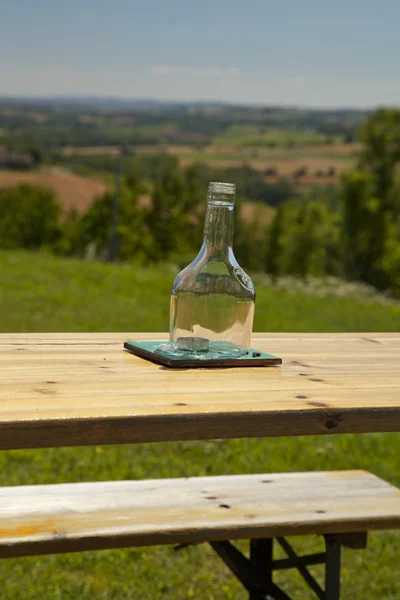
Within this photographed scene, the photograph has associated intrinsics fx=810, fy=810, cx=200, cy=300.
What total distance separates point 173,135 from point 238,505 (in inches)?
1955

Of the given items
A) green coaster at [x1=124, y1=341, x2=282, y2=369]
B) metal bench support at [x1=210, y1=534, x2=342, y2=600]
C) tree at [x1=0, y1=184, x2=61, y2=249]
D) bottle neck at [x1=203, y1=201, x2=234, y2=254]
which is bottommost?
tree at [x1=0, y1=184, x2=61, y2=249]

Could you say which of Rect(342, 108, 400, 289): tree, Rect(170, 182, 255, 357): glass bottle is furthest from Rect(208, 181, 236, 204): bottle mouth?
Rect(342, 108, 400, 289): tree

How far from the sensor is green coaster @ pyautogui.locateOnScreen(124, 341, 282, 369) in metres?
1.69

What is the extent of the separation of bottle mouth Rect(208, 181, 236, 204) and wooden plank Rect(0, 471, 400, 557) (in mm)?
905

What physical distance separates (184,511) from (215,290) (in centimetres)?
84

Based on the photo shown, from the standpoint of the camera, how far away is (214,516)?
219 cm

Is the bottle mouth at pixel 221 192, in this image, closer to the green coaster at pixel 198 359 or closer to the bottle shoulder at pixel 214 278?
the bottle shoulder at pixel 214 278

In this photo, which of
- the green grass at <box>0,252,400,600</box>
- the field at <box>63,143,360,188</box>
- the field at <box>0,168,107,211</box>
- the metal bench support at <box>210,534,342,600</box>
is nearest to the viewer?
the metal bench support at <box>210,534,342,600</box>

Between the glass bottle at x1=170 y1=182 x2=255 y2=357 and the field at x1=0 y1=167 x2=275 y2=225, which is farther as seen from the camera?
the field at x1=0 y1=167 x2=275 y2=225

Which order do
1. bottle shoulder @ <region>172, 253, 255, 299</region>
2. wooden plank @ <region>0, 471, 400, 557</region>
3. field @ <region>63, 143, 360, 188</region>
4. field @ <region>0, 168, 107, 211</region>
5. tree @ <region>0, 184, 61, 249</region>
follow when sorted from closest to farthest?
1. bottle shoulder @ <region>172, 253, 255, 299</region>
2. wooden plank @ <region>0, 471, 400, 557</region>
3. field @ <region>63, 143, 360, 188</region>
4. tree @ <region>0, 184, 61, 249</region>
5. field @ <region>0, 168, 107, 211</region>

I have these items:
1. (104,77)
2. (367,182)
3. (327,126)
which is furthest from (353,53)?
(367,182)

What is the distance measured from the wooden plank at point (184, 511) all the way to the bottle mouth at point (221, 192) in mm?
905

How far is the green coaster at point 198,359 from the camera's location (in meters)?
1.69

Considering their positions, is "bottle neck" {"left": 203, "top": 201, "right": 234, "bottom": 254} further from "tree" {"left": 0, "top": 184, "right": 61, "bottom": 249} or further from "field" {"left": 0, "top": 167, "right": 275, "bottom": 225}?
"tree" {"left": 0, "top": 184, "right": 61, "bottom": 249}
